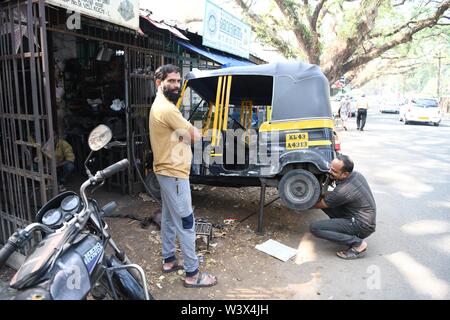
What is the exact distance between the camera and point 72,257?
1.94 m

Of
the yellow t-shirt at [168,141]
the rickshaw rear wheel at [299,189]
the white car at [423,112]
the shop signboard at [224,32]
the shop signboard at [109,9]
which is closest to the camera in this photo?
the yellow t-shirt at [168,141]

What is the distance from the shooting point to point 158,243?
13.9ft

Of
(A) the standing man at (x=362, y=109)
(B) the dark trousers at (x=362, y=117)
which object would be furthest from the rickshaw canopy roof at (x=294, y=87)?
(B) the dark trousers at (x=362, y=117)

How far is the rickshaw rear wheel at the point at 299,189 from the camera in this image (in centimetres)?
419

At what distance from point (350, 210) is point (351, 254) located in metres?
0.48

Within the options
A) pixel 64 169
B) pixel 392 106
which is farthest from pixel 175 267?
pixel 392 106

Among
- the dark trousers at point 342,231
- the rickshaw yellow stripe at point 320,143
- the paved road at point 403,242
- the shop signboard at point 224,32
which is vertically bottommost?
the paved road at point 403,242

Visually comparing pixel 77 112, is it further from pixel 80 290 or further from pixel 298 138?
pixel 80 290

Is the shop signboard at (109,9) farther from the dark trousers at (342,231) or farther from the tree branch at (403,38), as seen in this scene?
the tree branch at (403,38)

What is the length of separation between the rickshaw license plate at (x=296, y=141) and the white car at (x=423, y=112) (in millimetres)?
17587

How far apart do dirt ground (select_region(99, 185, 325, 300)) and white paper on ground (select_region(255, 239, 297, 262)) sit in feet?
0.20
